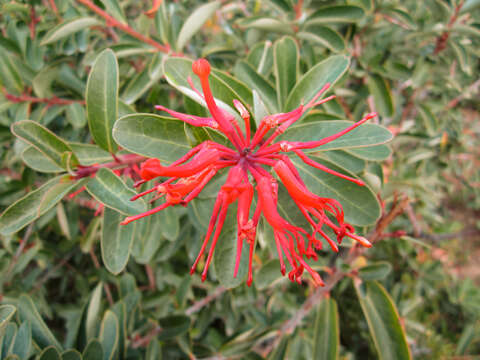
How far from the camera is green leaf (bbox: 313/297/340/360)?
4.44 feet

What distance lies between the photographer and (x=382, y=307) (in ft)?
4.33

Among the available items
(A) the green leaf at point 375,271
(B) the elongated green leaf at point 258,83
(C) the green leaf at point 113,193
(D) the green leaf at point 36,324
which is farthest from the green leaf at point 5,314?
(A) the green leaf at point 375,271

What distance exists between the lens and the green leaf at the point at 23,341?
1038mm

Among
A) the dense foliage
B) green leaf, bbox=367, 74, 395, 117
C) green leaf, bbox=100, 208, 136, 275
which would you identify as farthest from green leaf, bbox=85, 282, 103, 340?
green leaf, bbox=367, 74, 395, 117

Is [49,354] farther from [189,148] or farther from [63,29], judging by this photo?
[63,29]

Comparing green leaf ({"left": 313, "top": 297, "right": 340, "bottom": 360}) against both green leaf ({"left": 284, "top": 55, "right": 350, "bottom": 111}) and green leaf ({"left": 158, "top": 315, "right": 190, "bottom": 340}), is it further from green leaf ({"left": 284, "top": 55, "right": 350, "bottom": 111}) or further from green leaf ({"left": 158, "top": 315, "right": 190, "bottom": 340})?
green leaf ({"left": 284, "top": 55, "right": 350, "bottom": 111})

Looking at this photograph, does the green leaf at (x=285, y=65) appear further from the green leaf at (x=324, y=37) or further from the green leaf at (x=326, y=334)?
the green leaf at (x=326, y=334)

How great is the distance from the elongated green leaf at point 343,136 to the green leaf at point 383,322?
2.54 feet

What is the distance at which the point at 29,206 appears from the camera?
3.10 feet

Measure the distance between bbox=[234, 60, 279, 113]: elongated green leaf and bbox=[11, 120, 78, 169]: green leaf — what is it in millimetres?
675

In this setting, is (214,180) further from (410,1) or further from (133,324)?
(410,1)

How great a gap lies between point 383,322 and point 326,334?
251 millimetres

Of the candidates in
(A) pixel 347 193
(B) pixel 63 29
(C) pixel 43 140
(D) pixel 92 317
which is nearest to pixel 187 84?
(C) pixel 43 140

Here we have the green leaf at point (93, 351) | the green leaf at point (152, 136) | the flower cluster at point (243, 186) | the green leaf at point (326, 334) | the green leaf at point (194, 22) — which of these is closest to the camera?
the flower cluster at point (243, 186)
